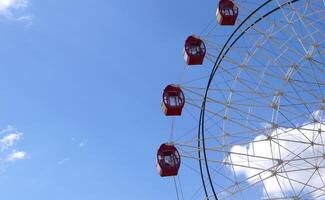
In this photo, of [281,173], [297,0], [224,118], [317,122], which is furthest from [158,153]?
[297,0]

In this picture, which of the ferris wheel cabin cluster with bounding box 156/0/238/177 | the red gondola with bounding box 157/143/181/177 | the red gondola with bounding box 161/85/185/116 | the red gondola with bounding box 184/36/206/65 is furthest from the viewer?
the red gondola with bounding box 184/36/206/65

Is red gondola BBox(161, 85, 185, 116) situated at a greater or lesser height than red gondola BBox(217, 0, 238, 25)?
lesser

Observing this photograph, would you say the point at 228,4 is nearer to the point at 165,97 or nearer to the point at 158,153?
the point at 165,97

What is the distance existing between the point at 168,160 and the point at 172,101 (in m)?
2.97

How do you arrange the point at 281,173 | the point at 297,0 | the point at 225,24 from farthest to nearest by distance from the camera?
the point at 225,24 < the point at 297,0 < the point at 281,173

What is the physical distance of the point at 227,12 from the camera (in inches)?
1179

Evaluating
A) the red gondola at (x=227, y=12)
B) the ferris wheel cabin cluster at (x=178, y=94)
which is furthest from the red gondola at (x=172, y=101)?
the red gondola at (x=227, y=12)

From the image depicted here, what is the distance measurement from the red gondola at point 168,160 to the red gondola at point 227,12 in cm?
710

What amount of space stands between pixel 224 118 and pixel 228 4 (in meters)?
6.11

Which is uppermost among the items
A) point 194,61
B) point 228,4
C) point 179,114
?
point 228,4

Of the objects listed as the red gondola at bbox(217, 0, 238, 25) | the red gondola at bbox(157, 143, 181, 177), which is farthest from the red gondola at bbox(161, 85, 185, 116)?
the red gondola at bbox(217, 0, 238, 25)

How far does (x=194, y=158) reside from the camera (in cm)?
2681

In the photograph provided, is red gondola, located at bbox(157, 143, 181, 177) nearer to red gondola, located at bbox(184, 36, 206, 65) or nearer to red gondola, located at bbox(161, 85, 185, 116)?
red gondola, located at bbox(161, 85, 185, 116)

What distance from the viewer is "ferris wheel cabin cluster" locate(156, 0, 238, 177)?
27.0m
